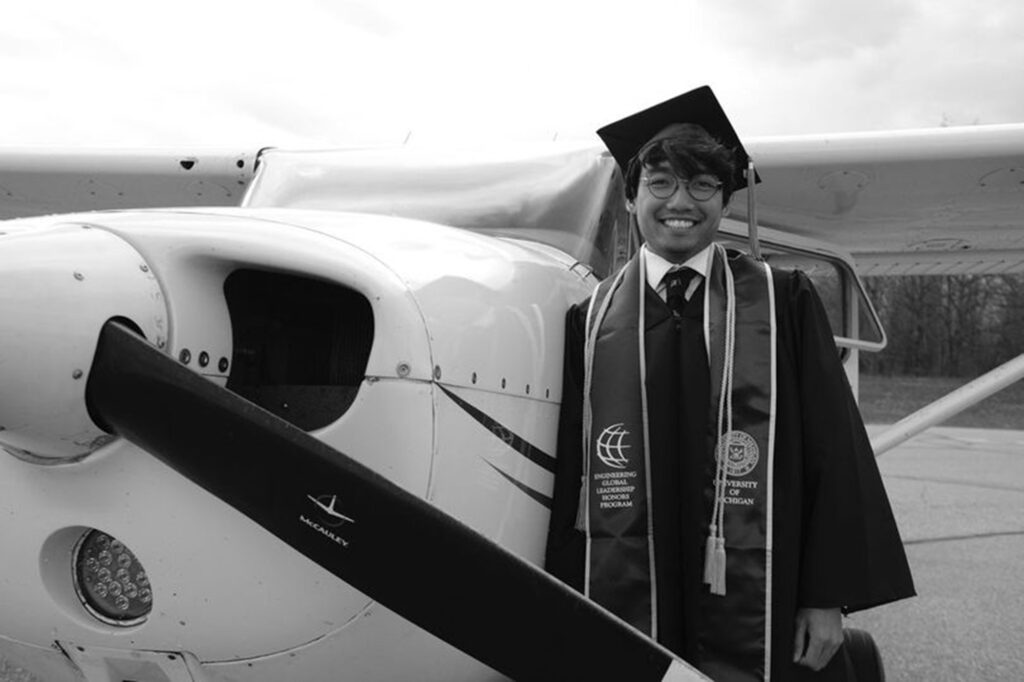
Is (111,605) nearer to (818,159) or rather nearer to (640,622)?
(640,622)

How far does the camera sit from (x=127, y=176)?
193 inches

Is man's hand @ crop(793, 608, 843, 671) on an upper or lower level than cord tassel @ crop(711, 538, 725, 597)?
lower

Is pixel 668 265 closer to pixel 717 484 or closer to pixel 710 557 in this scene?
pixel 717 484

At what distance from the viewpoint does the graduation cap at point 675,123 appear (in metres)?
2.35

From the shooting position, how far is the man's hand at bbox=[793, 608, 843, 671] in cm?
203

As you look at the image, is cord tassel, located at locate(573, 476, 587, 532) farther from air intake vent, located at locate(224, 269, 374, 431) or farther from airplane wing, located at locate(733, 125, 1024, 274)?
airplane wing, located at locate(733, 125, 1024, 274)

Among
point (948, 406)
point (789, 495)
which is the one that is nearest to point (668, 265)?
point (789, 495)

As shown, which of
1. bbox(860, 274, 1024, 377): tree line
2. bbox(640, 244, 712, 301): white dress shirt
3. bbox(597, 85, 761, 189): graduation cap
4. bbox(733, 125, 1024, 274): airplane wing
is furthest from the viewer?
bbox(860, 274, 1024, 377): tree line

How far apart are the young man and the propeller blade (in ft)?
1.63

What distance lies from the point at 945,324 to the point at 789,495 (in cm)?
3424

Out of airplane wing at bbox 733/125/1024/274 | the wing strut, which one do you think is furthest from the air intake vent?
the wing strut

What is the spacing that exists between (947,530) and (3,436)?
24.3ft

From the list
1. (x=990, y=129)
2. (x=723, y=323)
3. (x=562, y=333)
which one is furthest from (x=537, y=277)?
(x=990, y=129)

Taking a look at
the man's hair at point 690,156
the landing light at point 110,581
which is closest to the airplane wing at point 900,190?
the man's hair at point 690,156
